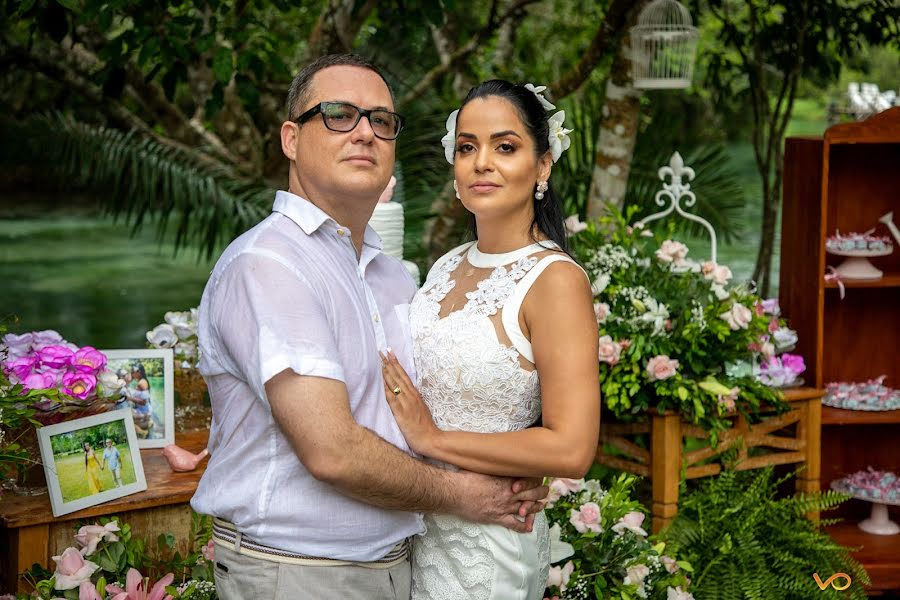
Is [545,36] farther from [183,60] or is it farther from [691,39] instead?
[183,60]

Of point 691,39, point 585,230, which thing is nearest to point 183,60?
point 585,230

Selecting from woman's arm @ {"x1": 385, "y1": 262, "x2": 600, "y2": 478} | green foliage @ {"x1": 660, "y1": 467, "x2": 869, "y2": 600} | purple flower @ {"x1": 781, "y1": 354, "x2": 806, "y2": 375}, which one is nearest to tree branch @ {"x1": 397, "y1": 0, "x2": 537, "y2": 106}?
purple flower @ {"x1": 781, "y1": 354, "x2": 806, "y2": 375}

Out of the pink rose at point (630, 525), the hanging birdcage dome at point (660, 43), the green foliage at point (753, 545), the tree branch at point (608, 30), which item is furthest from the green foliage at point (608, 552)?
the tree branch at point (608, 30)

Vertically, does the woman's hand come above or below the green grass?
above

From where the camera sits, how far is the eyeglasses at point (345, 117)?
196cm

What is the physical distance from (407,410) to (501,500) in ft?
0.90

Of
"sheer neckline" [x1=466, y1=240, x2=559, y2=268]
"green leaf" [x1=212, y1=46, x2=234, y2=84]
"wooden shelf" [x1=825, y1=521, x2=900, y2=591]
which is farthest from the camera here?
"wooden shelf" [x1=825, y1=521, x2=900, y2=591]

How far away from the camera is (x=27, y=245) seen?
892cm

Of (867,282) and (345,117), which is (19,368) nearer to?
(345,117)

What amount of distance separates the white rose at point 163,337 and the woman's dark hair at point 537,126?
1429 millimetres

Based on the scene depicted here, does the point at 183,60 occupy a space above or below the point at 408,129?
above

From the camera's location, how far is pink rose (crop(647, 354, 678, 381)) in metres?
3.42

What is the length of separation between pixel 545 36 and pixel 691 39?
14.1 ft

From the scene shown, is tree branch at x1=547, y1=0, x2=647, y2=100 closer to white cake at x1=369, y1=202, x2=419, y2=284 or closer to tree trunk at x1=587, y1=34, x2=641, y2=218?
tree trunk at x1=587, y1=34, x2=641, y2=218
